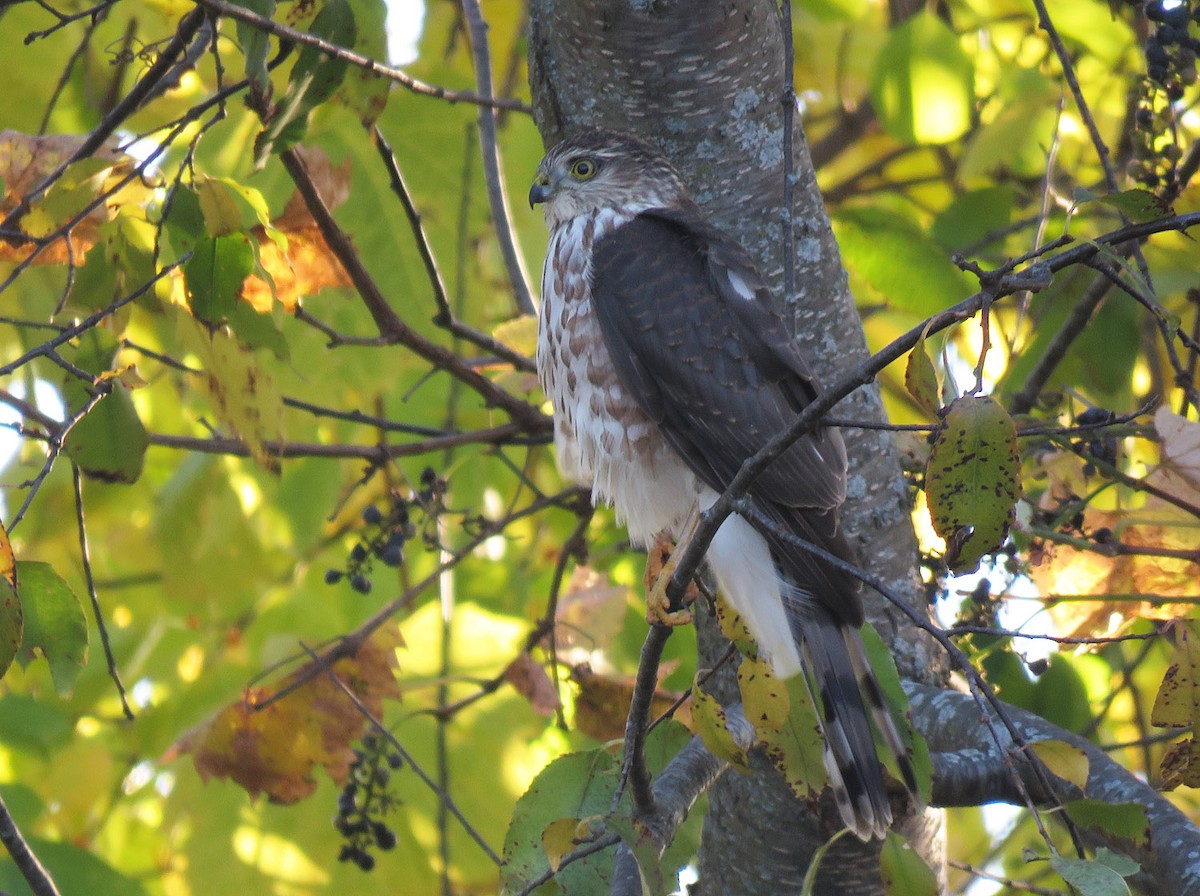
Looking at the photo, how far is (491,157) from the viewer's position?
3.35 metres

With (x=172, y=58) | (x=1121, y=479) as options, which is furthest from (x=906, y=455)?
(x=172, y=58)

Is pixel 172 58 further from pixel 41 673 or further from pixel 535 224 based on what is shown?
pixel 41 673

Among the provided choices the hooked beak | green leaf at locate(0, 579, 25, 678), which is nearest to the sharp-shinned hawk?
the hooked beak

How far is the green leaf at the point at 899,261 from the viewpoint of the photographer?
321 cm

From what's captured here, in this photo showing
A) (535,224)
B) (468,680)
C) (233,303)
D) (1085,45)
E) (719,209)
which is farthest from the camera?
(535,224)

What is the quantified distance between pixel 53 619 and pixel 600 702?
1522 millimetres

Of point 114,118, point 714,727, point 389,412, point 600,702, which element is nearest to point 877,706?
point 714,727

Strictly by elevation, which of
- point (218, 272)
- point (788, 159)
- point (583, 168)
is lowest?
point (218, 272)

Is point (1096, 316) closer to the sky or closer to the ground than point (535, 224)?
closer to the ground

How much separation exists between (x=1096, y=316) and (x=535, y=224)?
1694 mm

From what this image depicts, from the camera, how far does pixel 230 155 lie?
329 centimetres

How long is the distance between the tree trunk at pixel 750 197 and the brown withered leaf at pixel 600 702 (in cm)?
42

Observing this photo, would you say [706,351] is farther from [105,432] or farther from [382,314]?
[105,432]

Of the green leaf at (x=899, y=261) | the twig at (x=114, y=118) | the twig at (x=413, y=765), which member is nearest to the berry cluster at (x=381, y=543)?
the twig at (x=413, y=765)
